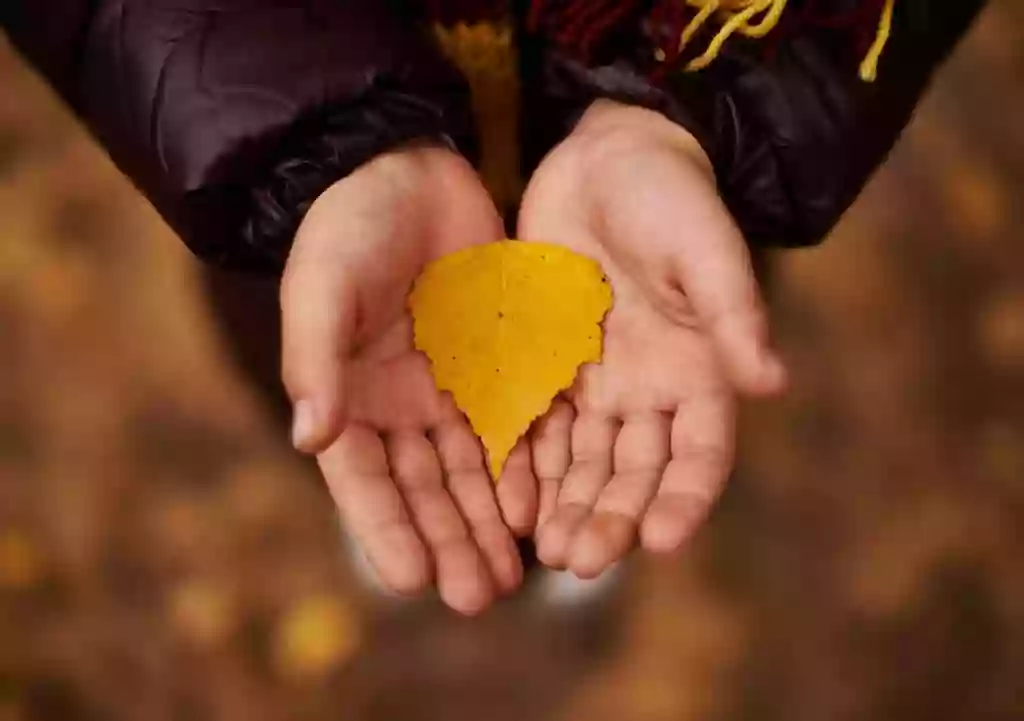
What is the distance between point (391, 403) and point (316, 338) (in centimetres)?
7

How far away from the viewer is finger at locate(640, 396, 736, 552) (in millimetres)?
537

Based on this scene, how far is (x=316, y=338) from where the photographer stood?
535 millimetres

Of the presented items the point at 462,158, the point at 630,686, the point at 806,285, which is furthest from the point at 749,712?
the point at 462,158

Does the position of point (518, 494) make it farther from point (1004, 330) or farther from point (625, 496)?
point (1004, 330)

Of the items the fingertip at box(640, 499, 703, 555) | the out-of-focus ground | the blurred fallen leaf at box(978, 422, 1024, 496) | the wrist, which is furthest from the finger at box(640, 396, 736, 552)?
the blurred fallen leaf at box(978, 422, 1024, 496)

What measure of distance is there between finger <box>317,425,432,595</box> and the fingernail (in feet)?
0.15

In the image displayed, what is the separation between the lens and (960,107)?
40.6 inches

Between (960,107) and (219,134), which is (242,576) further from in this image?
(960,107)

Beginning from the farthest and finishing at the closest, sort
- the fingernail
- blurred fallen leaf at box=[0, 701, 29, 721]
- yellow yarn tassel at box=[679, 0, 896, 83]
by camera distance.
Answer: blurred fallen leaf at box=[0, 701, 29, 721]
yellow yarn tassel at box=[679, 0, 896, 83]
the fingernail

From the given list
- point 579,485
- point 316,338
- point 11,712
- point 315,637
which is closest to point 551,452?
point 579,485

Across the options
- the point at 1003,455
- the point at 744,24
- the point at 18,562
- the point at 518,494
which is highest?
the point at 744,24

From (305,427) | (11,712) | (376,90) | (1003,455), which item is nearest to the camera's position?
(305,427)

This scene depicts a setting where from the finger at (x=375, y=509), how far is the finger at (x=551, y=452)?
0.07 meters

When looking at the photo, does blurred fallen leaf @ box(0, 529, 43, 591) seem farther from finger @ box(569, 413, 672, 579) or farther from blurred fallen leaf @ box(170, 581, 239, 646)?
finger @ box(569, 413, 672, 579)
